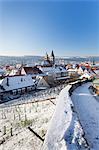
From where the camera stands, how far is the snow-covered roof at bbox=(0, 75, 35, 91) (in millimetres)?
30903

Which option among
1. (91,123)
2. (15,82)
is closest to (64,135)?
(91,123)

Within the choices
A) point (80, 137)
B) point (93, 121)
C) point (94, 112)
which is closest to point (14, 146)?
point (80, 137)

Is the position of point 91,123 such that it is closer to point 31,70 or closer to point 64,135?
point 64,135

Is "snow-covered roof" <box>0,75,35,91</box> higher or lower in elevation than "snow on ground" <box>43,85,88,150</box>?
lower

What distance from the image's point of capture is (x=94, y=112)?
1392cm

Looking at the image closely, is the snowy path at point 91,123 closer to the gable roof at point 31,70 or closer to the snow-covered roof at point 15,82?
the snow-covered roof at point 15,82

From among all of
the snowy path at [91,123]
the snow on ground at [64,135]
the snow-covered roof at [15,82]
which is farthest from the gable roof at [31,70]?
the snow on ground at [64,135]

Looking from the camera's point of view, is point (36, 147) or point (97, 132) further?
point (97, 132)

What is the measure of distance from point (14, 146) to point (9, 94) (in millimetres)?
22042

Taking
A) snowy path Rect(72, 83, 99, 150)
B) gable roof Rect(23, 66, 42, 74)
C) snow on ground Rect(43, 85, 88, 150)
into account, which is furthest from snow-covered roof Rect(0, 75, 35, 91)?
snow on ground Rect(43, 85, 88, 150)

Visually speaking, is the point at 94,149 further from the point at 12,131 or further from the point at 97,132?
the point at 12,131

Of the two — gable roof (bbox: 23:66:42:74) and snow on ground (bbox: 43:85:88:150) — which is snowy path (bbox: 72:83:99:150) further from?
gable roof (bbox: 23:66:42:74)

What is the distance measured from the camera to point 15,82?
3272cm

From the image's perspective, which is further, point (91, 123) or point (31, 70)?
point (31, 70)
